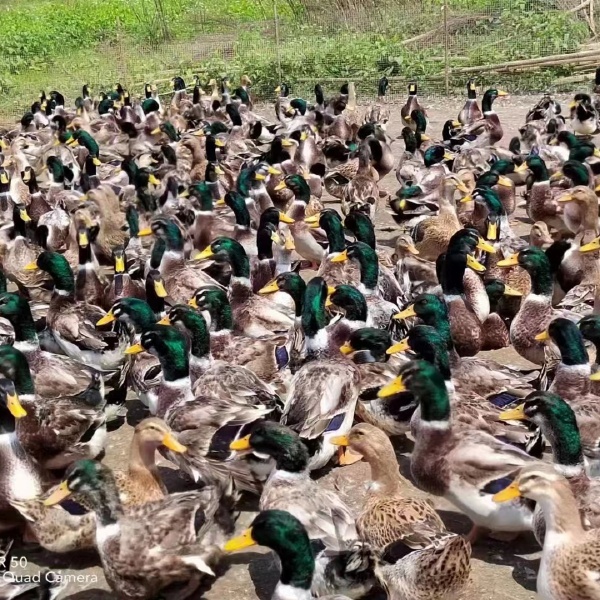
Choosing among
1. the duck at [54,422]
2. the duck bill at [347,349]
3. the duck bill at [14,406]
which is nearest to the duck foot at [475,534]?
the duck bill at [347,349]

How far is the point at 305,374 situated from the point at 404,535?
157 cm

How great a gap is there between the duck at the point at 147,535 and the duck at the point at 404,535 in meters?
0.80

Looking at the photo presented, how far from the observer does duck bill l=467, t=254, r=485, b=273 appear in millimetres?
6906

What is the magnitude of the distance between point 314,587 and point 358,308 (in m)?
2.72

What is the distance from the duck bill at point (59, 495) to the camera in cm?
431

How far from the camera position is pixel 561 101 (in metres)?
16.8

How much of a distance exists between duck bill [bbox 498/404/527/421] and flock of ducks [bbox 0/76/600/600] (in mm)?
19

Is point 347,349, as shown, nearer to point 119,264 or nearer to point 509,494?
point 509,494

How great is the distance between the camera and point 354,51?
20156mm

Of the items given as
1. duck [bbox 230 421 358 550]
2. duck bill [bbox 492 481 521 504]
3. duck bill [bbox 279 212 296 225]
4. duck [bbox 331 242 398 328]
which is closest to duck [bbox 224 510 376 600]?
duck [bbox 230 421 358 550]

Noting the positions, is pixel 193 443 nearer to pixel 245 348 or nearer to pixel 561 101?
pixel 245 348

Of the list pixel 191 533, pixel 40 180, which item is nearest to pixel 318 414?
pixel 191 533

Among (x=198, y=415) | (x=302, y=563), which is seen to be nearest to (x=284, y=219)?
(x=198, y=415)

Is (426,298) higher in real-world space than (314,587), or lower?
higher
